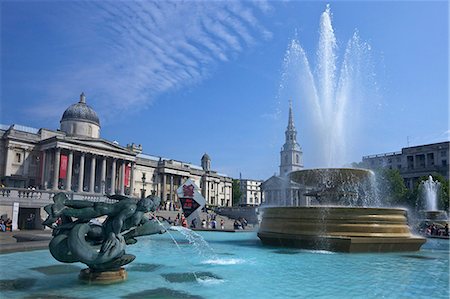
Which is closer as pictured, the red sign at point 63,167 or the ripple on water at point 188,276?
the ripple on water at point 188,276

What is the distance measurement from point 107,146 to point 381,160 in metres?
56.6

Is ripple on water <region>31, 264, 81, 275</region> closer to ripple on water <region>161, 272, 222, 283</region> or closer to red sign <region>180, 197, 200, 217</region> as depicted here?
ripple on water <region>161, 272, 222, 283</region>

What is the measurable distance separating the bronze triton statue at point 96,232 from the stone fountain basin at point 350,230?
21.7 feet

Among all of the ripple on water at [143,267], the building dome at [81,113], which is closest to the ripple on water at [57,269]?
the ripple on water at [143,267]

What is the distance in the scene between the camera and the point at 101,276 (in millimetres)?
6965

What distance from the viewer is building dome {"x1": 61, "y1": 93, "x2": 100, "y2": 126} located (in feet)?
204

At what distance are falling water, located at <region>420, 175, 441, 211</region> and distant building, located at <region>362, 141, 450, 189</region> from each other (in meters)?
17.3

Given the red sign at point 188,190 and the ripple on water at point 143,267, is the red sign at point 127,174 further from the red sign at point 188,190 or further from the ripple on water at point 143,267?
the ripple on water at point 143,267

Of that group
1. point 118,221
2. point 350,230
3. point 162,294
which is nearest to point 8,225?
point 118,221

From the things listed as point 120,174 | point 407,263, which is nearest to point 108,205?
point 407,263

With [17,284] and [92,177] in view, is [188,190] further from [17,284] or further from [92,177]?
[92,177]

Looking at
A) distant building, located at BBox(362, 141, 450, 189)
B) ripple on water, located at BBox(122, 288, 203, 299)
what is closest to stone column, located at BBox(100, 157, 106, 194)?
distant building, located at BBox(362, 141, 450, 189)

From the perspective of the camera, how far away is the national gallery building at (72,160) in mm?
54000

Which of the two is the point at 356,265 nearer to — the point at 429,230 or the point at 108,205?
the point at 108,205
